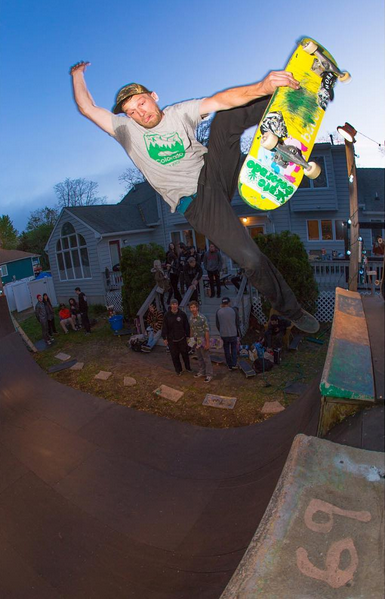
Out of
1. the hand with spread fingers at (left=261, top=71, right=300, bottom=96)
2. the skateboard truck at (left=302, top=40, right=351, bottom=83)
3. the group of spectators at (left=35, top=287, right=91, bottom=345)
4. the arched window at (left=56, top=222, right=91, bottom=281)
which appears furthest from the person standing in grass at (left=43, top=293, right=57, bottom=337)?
the hand with spread fingers at (left=261, top=71, right=300, bottom=96)

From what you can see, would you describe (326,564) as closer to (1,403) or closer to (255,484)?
(255,484)

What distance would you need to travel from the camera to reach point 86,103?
3.28 m

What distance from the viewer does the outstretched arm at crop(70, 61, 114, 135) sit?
3.22 meters

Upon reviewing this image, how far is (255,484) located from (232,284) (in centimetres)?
1096

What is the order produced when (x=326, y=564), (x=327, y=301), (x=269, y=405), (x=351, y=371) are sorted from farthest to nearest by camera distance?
(x=327, y=301) → (x=269, y=405) → (x=351, y=371) → (x=326, y=564)

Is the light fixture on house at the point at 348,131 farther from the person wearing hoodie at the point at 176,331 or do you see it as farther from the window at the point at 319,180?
the window at the point at 319,180

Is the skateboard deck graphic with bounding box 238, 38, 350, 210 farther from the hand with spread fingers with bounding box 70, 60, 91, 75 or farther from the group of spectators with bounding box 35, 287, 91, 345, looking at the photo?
the group of spectators with bounding box 35, 287, 91, 345

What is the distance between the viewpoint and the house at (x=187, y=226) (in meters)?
17.9

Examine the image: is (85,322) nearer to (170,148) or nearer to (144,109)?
(170,148)

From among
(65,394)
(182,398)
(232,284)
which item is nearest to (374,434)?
(182,398)

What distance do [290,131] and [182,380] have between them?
22.8 ft

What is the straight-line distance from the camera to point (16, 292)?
22047 mm

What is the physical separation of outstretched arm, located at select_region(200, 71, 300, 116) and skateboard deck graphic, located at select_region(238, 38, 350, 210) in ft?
1.26

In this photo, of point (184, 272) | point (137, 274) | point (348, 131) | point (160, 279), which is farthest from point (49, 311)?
point (348, 131)
